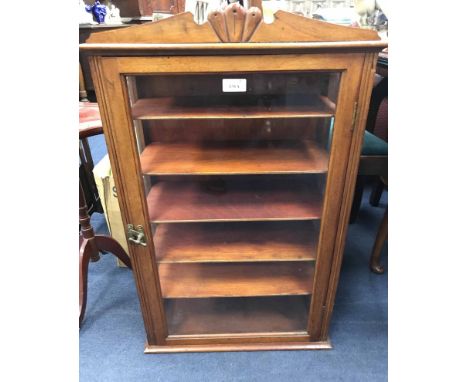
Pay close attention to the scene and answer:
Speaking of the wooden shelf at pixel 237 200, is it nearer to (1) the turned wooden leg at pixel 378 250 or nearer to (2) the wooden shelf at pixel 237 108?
(2) the wooden shelf at pixel 237 108

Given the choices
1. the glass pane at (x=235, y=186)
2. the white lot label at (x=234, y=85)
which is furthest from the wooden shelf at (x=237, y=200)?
the white lot label at (x=234, y=85)

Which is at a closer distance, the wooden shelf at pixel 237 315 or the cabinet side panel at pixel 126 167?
the cabinet side panel at pixel 126 167

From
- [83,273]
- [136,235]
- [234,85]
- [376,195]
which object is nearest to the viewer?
[234,85]

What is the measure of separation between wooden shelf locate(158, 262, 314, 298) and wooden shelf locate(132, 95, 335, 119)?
1.79 ft

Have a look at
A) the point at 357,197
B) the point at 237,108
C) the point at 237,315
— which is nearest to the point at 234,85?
the point at 237,108

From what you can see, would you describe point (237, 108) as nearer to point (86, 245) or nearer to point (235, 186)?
point (235, 186)

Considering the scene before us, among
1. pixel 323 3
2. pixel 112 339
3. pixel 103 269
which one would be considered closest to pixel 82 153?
pixel 103 269

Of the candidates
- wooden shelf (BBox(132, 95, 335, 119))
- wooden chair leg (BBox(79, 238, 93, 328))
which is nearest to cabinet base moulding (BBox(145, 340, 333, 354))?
wooden chair leg (BBox(79, 238, 93, 328))

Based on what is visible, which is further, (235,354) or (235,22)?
(235,354)

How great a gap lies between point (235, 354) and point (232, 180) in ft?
2.08

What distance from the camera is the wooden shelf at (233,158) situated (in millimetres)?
849

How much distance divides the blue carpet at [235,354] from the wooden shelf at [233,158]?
705 mm

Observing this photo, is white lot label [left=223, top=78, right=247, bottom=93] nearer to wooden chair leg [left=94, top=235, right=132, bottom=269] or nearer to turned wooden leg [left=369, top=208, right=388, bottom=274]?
wooden chair leg [left=94, top=235, right=132, bottom=269]

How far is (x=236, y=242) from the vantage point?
1.06 m
